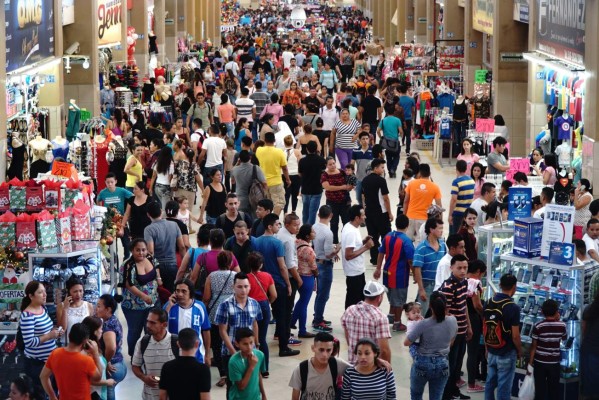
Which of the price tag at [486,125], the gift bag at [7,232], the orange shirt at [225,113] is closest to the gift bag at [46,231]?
the gift bag at [7,232]

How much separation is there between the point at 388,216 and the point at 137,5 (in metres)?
23.6

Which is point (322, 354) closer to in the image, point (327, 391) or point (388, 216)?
point (327, 391)

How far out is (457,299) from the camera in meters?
11.1

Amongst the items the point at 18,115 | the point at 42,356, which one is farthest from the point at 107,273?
the point at 18,115

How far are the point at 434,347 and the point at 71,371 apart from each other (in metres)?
2.84

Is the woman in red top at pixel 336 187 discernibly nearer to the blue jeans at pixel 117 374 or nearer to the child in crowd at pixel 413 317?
the child in crowd at pixel 413 317

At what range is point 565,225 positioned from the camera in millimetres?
11062

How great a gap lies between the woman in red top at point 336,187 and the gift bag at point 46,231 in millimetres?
4895

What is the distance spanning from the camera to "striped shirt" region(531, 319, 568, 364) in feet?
34.6

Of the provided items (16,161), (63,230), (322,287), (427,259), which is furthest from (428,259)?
(16,161)

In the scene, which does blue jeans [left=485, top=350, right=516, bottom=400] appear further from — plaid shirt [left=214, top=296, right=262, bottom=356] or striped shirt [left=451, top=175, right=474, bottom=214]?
striped shirt [left=451, top=175, right=474, bottom=214]

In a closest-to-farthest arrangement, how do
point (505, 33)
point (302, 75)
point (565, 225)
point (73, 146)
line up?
1. point (565, 225)
2. point (73, 146)
3. point (505, 33)
4. point (302, 75)

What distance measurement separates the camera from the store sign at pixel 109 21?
29.6 m

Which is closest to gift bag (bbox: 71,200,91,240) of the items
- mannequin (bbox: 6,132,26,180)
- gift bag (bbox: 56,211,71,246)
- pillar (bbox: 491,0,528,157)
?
gift bag (bbox: 56,211,71,246)
